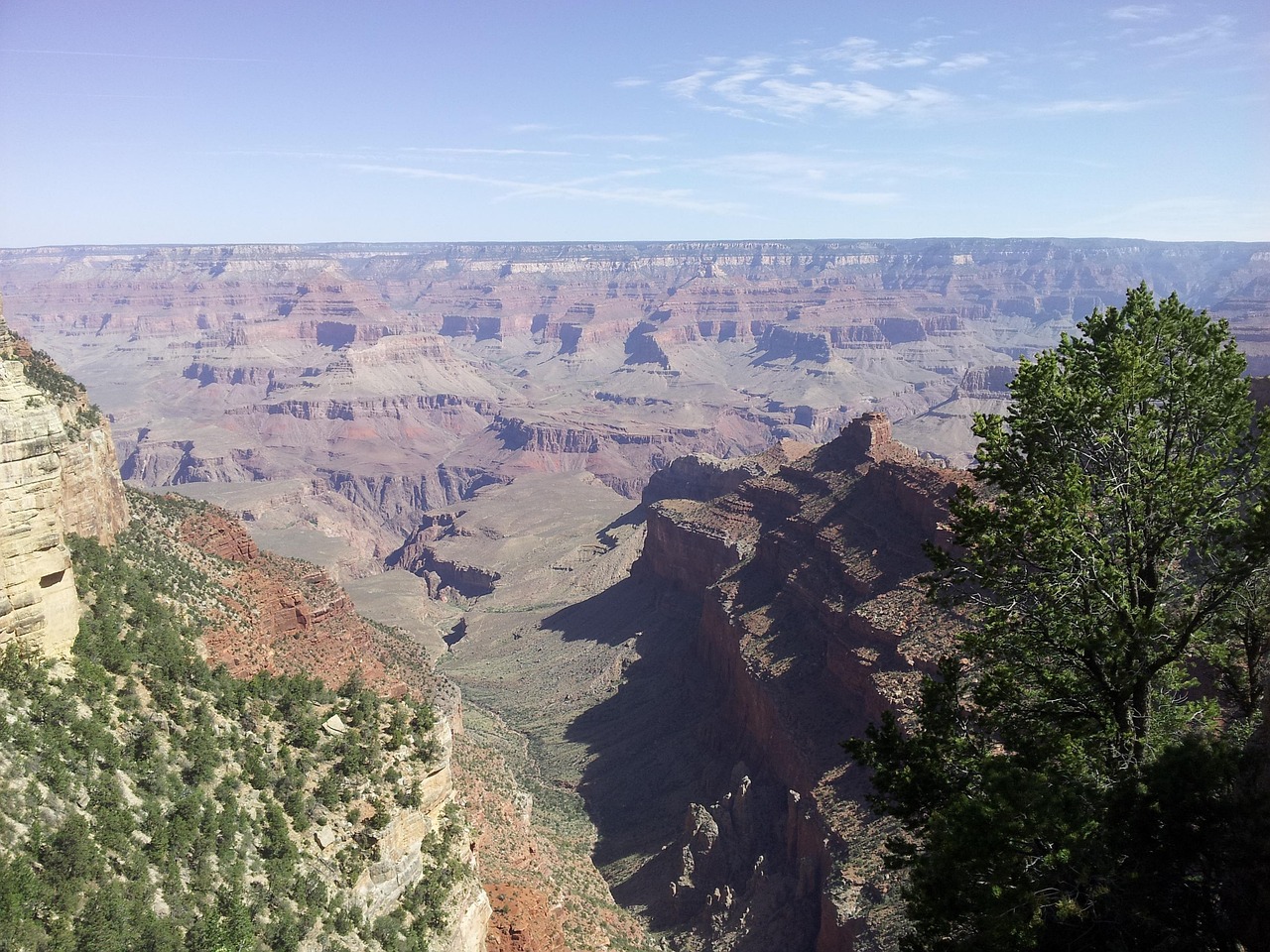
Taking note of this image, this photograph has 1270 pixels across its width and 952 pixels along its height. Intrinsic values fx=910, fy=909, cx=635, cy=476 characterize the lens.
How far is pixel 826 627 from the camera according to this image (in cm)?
4928

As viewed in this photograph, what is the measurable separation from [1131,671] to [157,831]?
1954cm

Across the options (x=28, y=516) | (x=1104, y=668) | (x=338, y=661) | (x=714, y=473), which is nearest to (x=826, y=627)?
(x=338, y=661)

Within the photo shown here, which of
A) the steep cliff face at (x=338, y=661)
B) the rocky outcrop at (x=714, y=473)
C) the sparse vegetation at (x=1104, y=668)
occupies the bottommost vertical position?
the rocky outcrop at (x=714, y=473)

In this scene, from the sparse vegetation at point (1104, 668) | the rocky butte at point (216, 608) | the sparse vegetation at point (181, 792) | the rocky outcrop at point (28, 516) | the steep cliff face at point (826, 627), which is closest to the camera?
the sparse vegetation at point (1104, 668)

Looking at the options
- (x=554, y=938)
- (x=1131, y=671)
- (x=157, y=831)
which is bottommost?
(x=554, y=938)

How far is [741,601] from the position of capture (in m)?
57.9

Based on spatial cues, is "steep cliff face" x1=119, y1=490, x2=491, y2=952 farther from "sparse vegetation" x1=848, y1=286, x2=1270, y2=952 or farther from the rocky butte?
"sparse vegetation" x1=848, y1=286, x2=1270, y2=952

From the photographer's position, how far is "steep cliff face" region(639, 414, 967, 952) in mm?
36156

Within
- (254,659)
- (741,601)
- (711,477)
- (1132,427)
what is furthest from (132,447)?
(1132,427)

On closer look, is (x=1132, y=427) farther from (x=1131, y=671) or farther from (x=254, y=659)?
(x=254, y=659)

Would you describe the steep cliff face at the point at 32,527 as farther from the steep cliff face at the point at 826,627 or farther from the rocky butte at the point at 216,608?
the steep cliff face at the point at 826,627

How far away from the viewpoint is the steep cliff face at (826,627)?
36.2 m

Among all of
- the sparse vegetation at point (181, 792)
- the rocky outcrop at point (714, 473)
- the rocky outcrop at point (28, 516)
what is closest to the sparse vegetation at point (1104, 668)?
the sparse vegetation at point (181, 792)

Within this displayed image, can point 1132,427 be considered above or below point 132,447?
above
